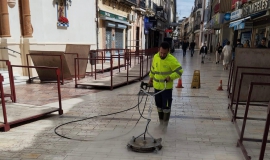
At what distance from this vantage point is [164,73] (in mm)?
4004

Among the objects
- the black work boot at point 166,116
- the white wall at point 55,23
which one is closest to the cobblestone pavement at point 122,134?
the black work boot at point 166,116

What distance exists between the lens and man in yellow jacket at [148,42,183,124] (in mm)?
3877

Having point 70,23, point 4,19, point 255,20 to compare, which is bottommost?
point 4,19

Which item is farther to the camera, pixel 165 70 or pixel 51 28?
pixel 51 28

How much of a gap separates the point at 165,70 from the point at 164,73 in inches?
2.3

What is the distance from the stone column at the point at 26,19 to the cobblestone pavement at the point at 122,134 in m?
4.62

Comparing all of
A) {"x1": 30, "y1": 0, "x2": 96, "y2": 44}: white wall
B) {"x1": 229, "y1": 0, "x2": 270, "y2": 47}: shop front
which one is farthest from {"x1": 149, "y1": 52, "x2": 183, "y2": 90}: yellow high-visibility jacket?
{"x1": 229, "y1": 0, "x2": 270, "y2": 47}: shop front

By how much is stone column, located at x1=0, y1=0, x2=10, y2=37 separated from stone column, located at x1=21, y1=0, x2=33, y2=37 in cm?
71

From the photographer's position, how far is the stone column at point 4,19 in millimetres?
8297

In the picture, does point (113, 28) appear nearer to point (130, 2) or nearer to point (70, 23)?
point (130, 2)

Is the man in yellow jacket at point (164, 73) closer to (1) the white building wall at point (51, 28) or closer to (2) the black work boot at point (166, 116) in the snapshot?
(2) the black work boot at point (166, 116)

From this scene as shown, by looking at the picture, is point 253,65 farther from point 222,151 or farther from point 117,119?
point 117,119

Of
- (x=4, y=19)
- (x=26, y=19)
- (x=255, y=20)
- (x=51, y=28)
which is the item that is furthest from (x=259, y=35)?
(x=4, y=19)

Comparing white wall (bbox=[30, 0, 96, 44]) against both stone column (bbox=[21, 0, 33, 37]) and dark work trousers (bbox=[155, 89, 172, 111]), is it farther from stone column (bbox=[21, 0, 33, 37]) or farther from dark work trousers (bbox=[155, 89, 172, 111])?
dark work trousers (bbox=[155, 89, 172, 111])
